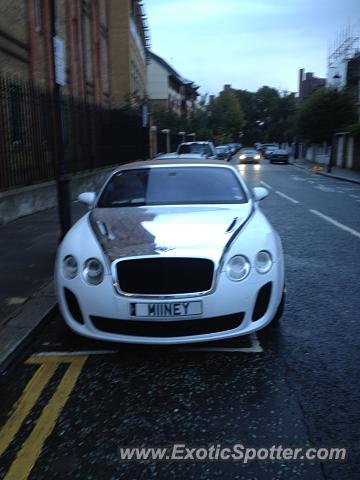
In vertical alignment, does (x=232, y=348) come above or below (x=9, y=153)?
below

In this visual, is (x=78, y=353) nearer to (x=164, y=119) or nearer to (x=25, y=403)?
(x=25, y=403)

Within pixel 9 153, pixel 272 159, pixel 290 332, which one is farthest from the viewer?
pixel 272 159

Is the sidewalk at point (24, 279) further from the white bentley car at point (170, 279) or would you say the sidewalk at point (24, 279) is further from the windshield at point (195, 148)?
the windshield at point (195, 148)

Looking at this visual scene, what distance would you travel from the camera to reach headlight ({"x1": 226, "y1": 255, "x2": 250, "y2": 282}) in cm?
386

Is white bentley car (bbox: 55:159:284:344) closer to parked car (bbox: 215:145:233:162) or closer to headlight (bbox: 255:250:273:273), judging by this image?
headlight (bbox: 255:250:273:273)

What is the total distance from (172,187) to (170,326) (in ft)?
6.76

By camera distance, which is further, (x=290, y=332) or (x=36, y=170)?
(x=36, y=170)

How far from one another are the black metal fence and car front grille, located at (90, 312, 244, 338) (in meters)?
7.49

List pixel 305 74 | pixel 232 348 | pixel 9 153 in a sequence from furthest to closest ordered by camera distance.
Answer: pixel 305 74
pixel 9 153
pixel 232 348

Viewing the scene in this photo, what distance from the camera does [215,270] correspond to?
380cm

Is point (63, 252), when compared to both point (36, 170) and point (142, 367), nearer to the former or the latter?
point (142, 367)

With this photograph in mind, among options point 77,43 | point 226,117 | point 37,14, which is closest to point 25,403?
point 37,14

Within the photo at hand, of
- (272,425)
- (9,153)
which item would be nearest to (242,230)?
(272,425)

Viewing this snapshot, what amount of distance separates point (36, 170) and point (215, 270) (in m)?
9.60
